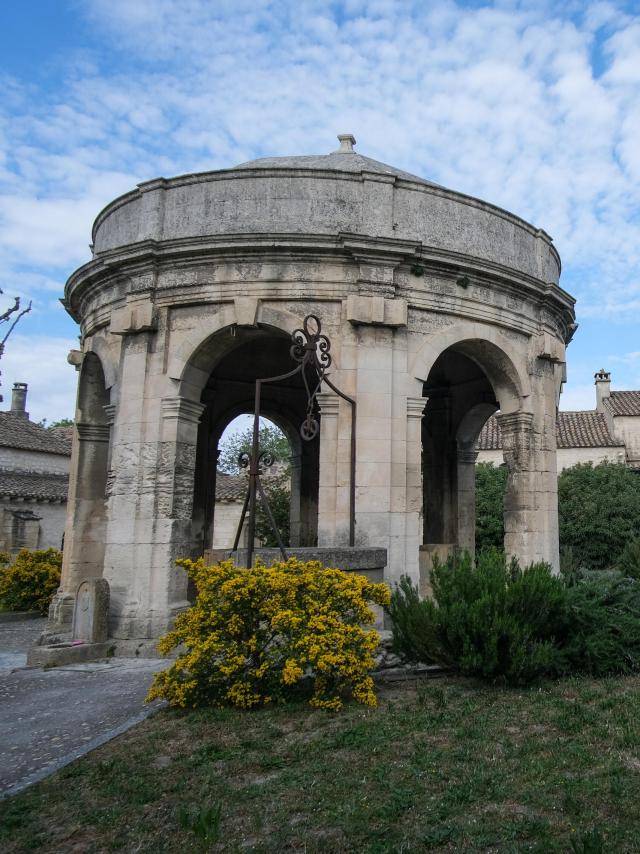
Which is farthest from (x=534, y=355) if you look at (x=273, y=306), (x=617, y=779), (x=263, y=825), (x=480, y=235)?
(x=263, y=825)

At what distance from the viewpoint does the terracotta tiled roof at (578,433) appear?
2758 centimetres

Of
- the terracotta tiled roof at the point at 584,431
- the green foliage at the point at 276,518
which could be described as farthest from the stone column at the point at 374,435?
the terracotta tiled roof at the point at 584,431

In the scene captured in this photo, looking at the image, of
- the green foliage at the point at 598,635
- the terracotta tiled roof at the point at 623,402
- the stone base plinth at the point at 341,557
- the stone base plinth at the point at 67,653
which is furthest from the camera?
the terracotta tiled roof at the point at 623,402

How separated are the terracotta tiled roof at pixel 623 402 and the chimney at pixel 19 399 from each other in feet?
85.4

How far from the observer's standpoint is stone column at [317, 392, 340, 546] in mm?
8742

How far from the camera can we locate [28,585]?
13594 millimetres

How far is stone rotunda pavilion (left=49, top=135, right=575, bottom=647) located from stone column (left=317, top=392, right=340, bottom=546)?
0.02 meters

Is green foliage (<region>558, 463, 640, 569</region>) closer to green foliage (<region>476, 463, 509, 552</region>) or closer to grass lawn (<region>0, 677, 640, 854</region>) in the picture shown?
green foliage (<region>476, 463, 509, 552</region>)

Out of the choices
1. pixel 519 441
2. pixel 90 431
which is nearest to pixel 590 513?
pixel 519 441

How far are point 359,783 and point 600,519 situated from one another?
16377 millimetres

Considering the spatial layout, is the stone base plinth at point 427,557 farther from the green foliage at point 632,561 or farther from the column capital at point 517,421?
the green foliage at point 632,561

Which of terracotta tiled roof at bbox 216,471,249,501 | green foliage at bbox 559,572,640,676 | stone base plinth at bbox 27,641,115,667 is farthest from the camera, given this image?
terracotta tiled roof at bbox 216,471,249,501

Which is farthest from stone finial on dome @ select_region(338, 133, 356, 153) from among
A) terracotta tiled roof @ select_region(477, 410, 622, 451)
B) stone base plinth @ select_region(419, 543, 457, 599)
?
terracotta tiled roof @ select_region(477, 410, 622, 451)

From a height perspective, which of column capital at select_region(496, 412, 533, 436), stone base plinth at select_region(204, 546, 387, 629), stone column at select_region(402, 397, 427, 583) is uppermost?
column capital at select_region(496, 412, 533, 436)
